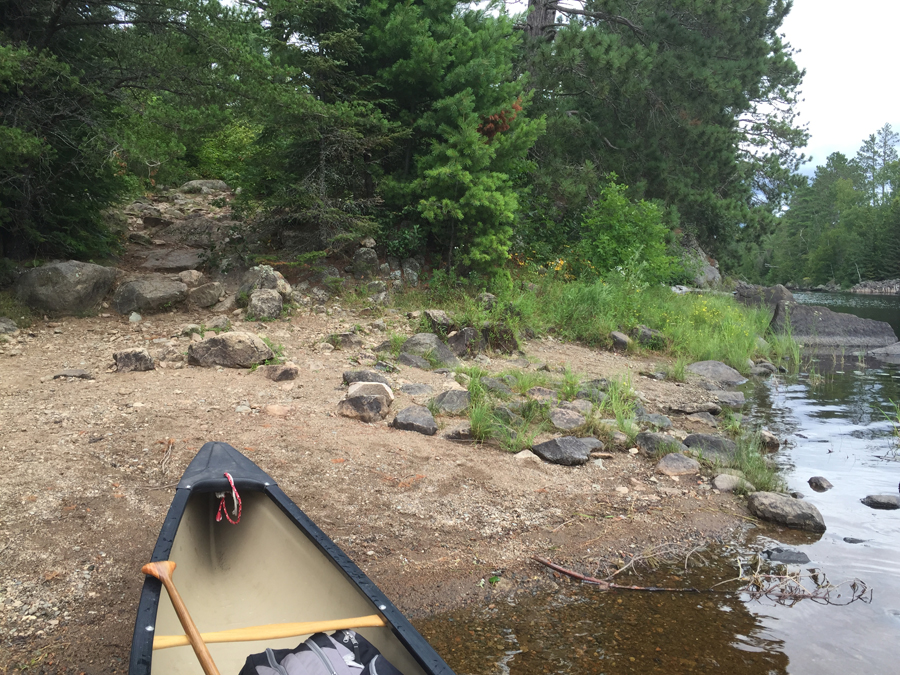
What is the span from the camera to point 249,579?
3131 millimetres

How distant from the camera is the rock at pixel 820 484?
17.7 feet

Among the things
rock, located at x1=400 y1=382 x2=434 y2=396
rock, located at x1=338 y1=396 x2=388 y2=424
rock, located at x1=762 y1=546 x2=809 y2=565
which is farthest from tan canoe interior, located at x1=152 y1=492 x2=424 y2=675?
rock, located at x1=400 y1=382 x2=434 y2=396

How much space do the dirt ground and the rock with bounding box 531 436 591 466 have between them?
0.11 meters

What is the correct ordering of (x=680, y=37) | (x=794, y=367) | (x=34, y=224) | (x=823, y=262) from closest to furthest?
(x=34, y=224) < (x=794, y=367) < (x=680, y=37) < (x=823, y=262)

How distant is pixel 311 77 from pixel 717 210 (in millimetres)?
12841

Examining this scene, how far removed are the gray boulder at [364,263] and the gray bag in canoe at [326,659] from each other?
7956mm

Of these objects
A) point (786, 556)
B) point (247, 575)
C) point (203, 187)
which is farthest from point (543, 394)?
point (203, 187)

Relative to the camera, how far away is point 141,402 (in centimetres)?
549

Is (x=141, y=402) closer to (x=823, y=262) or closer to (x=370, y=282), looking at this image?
(x=370, y=282)

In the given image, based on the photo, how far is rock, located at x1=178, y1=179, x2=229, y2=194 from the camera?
1516 centimetres

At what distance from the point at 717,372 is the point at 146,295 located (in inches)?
344

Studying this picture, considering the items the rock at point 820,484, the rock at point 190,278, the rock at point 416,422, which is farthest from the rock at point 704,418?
the rock at point 190,278

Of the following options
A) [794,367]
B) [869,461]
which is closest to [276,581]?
[869,461]

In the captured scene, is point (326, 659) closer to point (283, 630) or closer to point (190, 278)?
point (283, 630)
